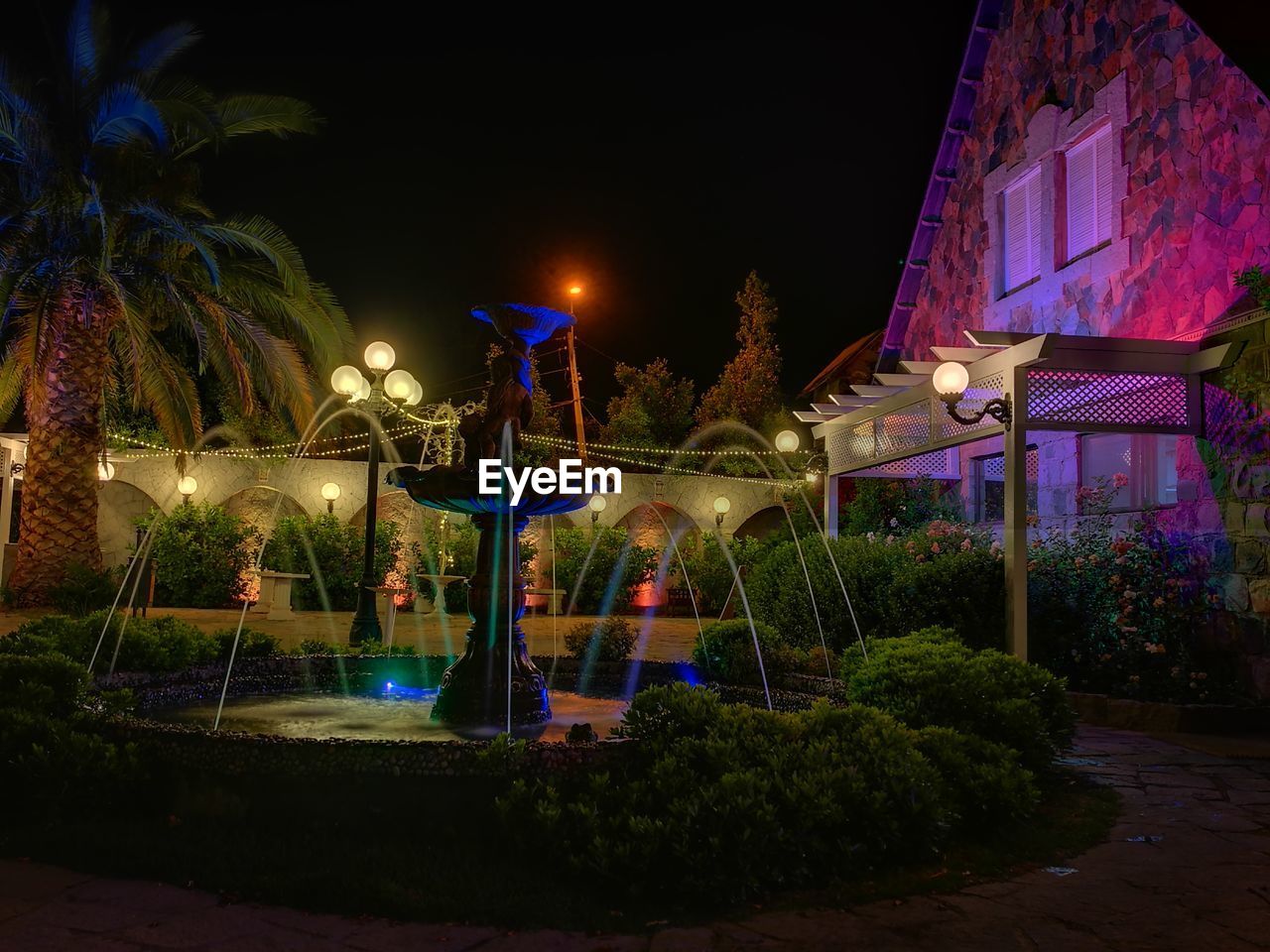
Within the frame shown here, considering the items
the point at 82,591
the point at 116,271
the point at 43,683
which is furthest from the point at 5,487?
the point at 43,683

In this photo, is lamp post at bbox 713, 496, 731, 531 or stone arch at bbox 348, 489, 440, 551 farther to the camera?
lamp post at bbox 713, 496, 731, 531

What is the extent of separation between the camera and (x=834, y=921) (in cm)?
392

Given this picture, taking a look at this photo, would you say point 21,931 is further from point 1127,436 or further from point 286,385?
point 286,385

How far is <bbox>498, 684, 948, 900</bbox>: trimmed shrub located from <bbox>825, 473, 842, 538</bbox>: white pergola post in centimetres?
1016

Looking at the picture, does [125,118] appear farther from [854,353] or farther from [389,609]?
[854,353]

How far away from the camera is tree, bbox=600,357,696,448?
28922 millimetres

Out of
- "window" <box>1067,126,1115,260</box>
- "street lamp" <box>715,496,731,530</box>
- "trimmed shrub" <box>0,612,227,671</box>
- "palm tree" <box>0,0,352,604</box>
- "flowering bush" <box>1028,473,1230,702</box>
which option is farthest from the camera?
"street lamp" <box>715,496,731,530</box>

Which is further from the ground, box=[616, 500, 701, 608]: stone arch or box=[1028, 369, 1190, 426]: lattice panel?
box=[1028, 369, 1190, 426]: lattice panel

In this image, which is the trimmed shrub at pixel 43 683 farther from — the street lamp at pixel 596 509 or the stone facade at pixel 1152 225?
the street lamp at pixel 596 509

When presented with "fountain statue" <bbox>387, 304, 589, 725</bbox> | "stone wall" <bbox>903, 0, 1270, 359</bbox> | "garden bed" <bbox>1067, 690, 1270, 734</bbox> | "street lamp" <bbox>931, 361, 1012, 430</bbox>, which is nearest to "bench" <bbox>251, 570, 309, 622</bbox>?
"fountain statue" <bbox>387, 304, 589, 725</bbox>

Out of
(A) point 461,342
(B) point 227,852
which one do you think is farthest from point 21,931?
(A) point 461,342

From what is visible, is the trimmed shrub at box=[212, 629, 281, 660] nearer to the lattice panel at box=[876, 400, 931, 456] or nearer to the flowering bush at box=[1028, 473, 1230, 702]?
the flowering bush at box=[1028, 473, 1230, 702]

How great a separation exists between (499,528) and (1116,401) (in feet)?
20.8

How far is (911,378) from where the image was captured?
12281mm
